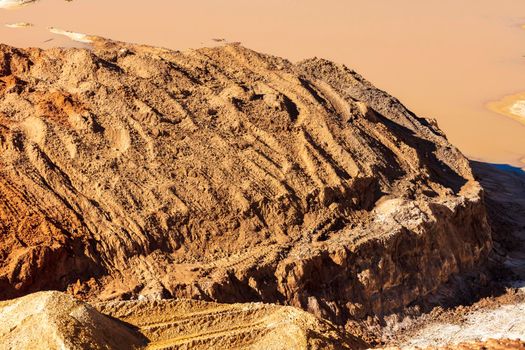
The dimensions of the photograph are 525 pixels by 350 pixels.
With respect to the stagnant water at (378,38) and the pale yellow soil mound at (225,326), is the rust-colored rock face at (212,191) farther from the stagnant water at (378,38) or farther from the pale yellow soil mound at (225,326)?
the stagnant water at (378,38)

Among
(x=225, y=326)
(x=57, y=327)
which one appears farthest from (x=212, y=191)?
(x=57, y=327)

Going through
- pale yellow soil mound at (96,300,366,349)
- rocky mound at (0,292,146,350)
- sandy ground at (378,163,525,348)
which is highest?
rocky mound at (0,292,146,350)

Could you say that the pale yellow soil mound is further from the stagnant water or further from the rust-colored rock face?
the stagnant water

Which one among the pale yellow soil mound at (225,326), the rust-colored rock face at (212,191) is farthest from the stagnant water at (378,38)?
the pale yellow soil mound at (225,326)

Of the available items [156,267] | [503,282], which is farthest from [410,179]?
[156,267]

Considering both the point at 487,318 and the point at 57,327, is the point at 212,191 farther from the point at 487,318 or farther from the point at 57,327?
the point at 487,318

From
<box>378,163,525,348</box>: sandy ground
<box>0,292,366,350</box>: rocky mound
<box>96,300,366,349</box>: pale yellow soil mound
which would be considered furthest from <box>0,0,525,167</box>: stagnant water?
<box>0,292,366,350</box>: rocky mound
